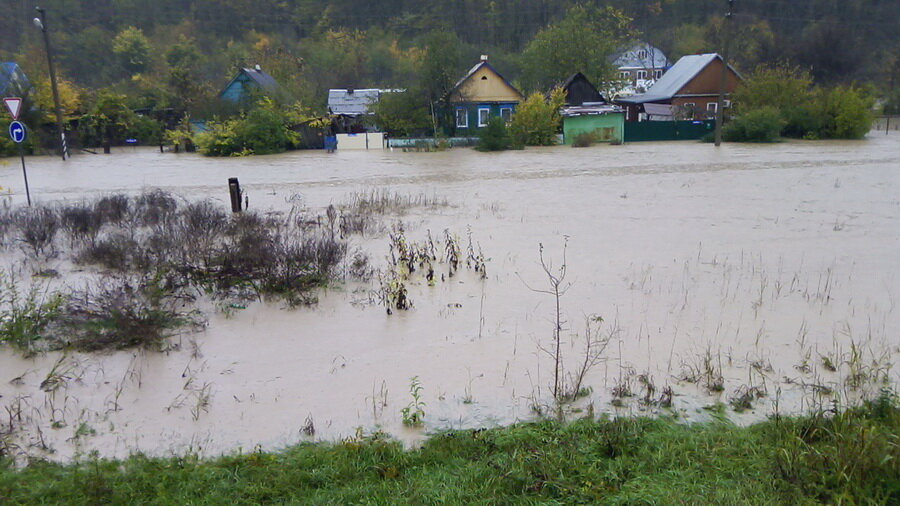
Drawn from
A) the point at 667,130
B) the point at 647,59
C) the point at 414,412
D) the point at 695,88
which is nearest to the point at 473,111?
the point at 667,130

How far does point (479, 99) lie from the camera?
4259cm

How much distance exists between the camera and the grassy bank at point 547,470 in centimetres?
382

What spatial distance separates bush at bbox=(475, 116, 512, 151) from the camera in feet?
109

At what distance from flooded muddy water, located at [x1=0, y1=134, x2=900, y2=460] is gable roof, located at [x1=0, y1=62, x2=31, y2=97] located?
2993cm

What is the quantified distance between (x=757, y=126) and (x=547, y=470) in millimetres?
35166

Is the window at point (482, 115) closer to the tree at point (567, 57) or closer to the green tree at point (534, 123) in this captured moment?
the green tree at point (534, 123)

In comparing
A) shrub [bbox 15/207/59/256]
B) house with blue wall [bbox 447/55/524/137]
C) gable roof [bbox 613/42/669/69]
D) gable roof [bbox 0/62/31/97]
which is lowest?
shrub [bbox 15/207/59/256]

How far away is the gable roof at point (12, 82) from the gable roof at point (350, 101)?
1623 centimetres

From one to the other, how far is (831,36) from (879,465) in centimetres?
6359

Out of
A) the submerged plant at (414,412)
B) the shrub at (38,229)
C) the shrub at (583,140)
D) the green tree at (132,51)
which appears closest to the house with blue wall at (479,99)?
the shrub at (583,140)

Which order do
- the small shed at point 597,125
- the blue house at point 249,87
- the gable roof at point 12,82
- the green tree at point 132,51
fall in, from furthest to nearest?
the green tree at point 132,51, the blue house at point 249,87, the small shed at point 597,125, the gable roof at point 12,82

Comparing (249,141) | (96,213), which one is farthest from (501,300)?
(249,141)

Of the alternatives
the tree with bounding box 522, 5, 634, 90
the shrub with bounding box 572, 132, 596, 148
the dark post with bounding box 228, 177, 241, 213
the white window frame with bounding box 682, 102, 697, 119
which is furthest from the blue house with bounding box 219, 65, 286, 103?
the dark post with bounding box 228, 177, 241, 213

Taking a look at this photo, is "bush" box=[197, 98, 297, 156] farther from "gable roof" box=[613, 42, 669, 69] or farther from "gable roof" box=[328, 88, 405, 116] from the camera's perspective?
"gable roof" box=[613, 42, 669, 69]
